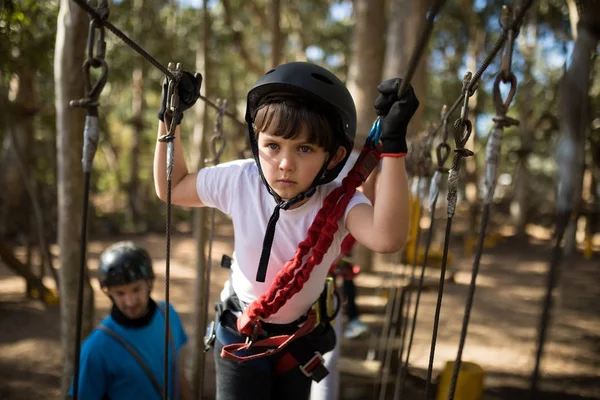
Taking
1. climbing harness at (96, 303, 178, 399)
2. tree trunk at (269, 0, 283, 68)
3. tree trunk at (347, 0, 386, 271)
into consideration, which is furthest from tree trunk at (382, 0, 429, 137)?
climbing harness at (96, 303, 178, 399)

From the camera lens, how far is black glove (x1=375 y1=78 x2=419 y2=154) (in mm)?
1138

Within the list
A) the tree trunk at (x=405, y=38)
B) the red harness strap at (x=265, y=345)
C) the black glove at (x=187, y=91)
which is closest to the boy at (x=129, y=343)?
the red harness strap at (x=265, y=345)

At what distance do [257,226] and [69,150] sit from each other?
1.57m

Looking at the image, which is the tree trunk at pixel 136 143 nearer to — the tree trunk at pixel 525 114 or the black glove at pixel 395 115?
the tree trunk at pixel 525 114

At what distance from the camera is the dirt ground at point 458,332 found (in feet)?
12.9

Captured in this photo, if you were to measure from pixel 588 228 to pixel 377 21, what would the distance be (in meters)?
7.90

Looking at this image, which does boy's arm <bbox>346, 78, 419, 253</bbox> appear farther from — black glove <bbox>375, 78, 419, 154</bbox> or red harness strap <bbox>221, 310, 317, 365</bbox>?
red harness strap <bbox>221, 310, 317, 365</bbox>

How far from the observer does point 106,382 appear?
2.04 meters

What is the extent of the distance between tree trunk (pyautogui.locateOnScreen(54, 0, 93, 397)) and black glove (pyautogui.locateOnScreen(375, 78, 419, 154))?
192 centimetres

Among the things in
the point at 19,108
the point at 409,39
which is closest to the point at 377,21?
the point at 409,39

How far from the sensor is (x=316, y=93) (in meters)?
1.31

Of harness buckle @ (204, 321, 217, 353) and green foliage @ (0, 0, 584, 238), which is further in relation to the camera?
green foliage @ (0, 0, 584, 238)

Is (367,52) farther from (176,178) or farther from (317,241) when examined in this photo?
(317,241)

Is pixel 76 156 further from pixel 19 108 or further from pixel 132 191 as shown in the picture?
pixel 132 191
